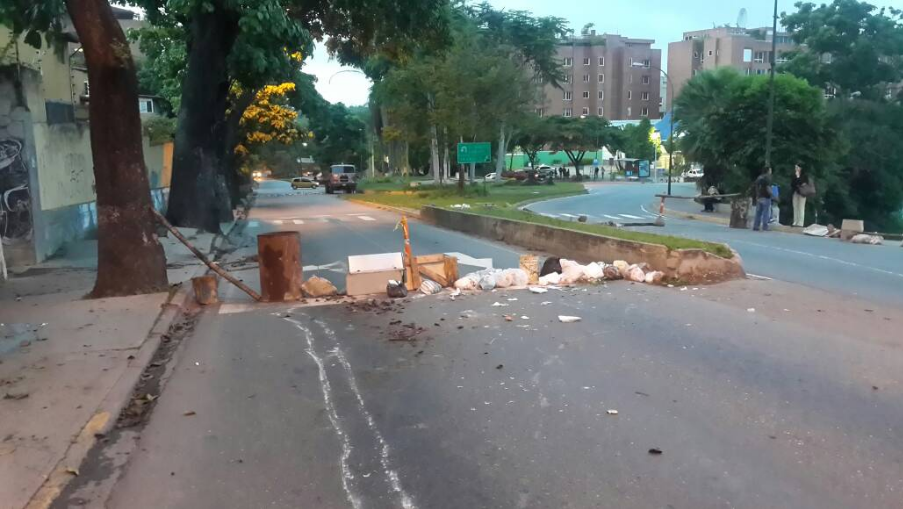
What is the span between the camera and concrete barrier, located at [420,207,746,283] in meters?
11.5

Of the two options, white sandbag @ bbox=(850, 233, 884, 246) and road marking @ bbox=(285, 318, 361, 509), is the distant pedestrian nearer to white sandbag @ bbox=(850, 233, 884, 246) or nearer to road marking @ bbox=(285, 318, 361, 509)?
white sandbag @ bbox=(850, 233, 884, 246)

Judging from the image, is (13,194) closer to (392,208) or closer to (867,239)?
(867,239)

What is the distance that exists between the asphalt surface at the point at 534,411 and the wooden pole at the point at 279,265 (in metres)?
1.04

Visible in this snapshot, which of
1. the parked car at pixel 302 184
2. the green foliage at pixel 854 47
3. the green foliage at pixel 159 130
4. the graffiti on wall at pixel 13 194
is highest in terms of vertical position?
the green foliage at pixel 854 47

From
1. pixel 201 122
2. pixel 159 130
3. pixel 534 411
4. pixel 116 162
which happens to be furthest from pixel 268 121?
pixel 534 411

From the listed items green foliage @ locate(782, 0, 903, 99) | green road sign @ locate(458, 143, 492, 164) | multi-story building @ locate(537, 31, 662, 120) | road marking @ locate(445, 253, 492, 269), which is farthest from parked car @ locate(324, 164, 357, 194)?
multi-story building @ locate(537, 31, 662, 120)

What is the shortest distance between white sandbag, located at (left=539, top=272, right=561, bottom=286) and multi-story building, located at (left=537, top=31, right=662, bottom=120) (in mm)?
104340


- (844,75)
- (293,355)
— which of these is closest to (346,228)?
(293,355)

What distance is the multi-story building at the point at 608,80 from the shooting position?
115 meters

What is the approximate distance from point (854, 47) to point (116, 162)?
3761 centimetres

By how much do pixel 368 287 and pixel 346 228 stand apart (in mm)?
14030

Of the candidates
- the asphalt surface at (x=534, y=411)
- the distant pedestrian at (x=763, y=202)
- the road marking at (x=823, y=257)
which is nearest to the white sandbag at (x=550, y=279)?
the asphalt surface at (x=534, y=411)

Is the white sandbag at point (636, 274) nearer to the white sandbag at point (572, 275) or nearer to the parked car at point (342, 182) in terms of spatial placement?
the white sandbag at point (572, 275)

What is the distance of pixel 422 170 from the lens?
102m
